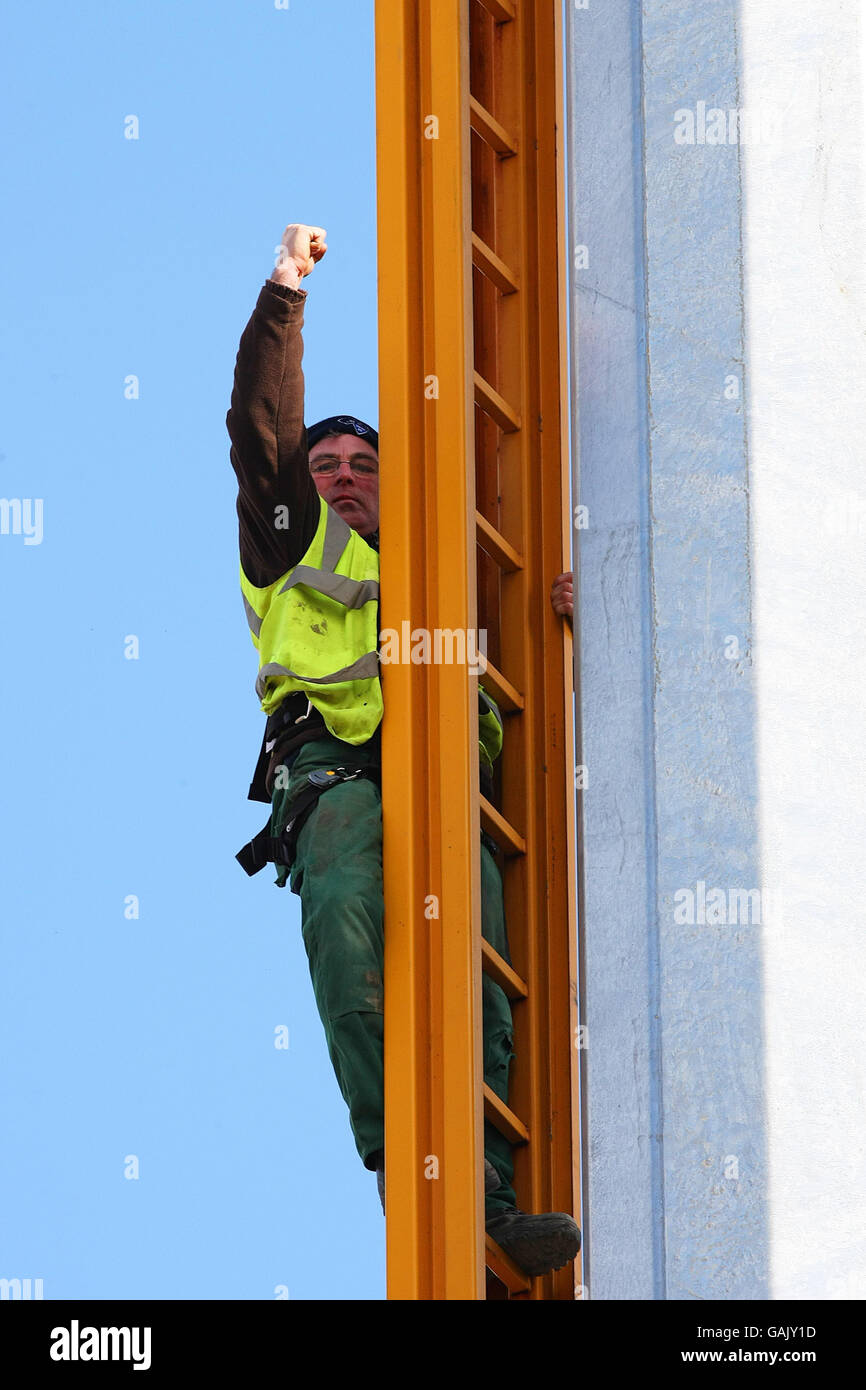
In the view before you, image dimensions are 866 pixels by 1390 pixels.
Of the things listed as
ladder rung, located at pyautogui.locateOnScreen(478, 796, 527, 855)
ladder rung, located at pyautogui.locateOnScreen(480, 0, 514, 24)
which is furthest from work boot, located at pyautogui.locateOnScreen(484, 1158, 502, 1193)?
ladder rung, located at pyautogui.locateOnScreen(480, 0, 514, 24)

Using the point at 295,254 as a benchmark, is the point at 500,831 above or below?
below

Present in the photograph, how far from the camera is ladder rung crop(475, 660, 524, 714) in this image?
8.93 m

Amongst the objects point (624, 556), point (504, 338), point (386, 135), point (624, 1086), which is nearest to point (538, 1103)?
point (624, 1086)

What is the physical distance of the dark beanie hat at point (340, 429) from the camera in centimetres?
942

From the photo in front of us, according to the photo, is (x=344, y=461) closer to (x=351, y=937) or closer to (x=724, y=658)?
(x=351, y=937)

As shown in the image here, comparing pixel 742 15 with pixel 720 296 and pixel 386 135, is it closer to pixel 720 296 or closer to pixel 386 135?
pixel 720 296

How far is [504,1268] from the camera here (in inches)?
326

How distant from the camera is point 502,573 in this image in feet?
30.2

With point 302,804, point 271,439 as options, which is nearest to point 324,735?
point 302,804

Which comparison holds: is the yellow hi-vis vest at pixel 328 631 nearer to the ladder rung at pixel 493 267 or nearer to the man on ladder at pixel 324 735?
the man on ladder at pixel 324 735

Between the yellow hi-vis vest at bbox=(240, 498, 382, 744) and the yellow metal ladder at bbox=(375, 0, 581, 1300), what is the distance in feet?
0.48

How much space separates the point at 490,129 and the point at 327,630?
2.31 meters

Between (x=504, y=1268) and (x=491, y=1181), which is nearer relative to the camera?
(x=504, y=1268)

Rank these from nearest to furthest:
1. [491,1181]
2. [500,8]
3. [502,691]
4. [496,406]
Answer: [491,1181], [502,691], [496,406], [500,8]
